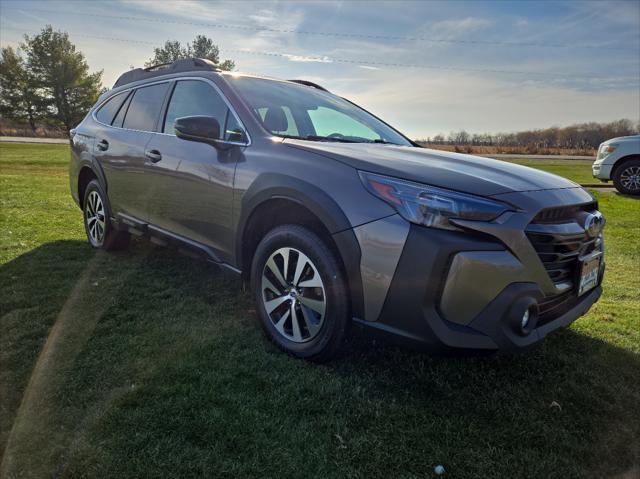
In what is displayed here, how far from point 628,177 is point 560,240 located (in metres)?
9.52

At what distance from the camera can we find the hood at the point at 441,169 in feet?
7.48

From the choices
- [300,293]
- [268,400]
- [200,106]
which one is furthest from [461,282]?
[200,106]

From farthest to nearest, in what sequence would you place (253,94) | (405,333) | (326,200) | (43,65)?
1. (43,65)
2. (253,94)
3. (326,200)
4. (405,333)

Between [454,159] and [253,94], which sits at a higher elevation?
[253,94]

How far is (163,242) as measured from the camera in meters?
3.83

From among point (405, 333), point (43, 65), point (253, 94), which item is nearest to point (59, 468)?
point (405, 333)

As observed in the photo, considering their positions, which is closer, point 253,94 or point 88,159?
point 253,94

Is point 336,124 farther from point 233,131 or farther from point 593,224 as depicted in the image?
point 593,224

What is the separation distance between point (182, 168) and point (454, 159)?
1.92 meters

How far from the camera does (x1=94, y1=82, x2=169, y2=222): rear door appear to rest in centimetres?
397

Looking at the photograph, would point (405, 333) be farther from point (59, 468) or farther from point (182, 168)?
point (182, 168)

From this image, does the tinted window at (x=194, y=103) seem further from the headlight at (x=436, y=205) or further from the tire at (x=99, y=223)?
the headlight at (x=436, y=205)

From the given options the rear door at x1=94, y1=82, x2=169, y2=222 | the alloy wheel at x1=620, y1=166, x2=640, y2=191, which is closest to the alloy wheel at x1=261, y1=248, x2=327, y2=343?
the rear door at x1=94, y1=82, x2=169, y2=222

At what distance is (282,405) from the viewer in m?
2.32
